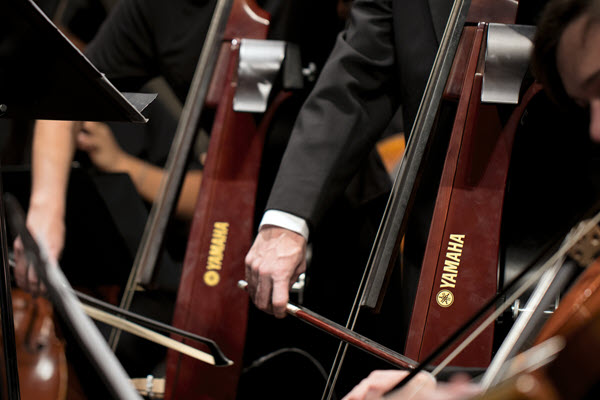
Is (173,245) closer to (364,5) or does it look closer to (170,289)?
(170,289)

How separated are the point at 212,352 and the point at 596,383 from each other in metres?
0.65

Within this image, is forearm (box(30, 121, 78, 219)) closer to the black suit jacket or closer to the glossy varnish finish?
the glossy varnish finish

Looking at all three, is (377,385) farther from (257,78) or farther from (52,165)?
(52,165)

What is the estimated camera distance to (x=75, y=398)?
1.15 metres

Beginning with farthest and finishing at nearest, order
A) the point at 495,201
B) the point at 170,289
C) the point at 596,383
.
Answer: the point at 170,289 < the point at 495,201 < the point at 596,383

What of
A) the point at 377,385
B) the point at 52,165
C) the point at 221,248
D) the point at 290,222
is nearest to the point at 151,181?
the point at 52,165

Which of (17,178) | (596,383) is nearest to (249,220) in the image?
(17,178)

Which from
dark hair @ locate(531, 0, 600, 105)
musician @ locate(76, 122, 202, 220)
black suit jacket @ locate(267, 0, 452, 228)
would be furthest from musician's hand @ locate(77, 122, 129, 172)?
dark hair @ locate(531, 0, 600, 105)

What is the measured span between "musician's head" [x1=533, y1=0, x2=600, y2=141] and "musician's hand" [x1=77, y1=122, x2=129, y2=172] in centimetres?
102

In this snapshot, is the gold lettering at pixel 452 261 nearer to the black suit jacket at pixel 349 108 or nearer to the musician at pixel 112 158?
the black suit jacket at pixel 349 108

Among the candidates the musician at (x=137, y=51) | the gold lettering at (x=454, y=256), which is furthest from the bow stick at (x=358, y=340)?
the musician at (x=137, y=51)

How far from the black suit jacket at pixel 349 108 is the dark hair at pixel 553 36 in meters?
0.23

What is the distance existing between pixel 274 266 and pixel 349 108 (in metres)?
0.26

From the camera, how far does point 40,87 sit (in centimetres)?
71
